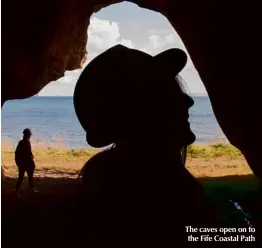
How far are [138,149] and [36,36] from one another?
4672 millimetres

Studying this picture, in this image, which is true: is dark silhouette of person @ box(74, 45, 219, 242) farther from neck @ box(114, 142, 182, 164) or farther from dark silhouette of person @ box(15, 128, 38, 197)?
dark silhouette of person @ box(15, 128, 38, 197)

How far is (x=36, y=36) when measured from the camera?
5523 mm

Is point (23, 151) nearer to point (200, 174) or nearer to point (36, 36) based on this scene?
point (36, 36)

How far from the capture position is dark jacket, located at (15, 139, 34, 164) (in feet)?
21.0

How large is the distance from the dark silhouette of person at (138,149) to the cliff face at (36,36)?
4.20m

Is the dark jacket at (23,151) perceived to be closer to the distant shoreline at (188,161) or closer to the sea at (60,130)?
the distant shoreline at (188,161)

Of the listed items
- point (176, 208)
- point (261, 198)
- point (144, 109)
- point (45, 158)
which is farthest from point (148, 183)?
point (45, 158)

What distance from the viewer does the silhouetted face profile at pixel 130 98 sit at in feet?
3.69

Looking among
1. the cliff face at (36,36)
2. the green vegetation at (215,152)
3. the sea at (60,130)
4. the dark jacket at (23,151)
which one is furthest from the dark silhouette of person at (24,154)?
the green vegetation at (215,152)

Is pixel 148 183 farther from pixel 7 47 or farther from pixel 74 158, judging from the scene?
pixel 74 158

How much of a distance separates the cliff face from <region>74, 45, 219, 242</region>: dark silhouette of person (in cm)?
420

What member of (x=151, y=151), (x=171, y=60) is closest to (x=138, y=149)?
(x=151, y=151)

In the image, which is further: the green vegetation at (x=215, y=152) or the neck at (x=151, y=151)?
the green vegetation at (x=215, y=152)

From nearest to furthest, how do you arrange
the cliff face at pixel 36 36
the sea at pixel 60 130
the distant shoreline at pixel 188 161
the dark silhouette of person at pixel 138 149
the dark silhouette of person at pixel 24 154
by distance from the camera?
the dark silhouette of person at pixel 138 149, the cliff face at pixel 36 36, the dark silhouette of person at pixel 24 154, the distant shoreline at pixel 188 161, the sea at pixel 60 130
